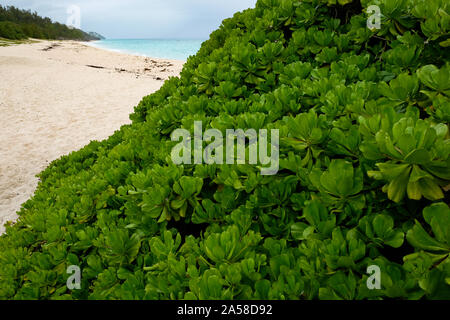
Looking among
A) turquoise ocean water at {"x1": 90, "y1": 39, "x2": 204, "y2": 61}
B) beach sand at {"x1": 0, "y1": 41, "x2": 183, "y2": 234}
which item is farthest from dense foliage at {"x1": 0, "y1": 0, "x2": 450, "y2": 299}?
turquoise ocean water at {"x1": 90, "y1": 39, "x2": 204, "y2": 61}

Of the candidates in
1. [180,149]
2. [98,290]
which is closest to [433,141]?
[180,149]

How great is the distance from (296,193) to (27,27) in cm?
6638

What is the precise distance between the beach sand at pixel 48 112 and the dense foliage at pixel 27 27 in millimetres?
32139

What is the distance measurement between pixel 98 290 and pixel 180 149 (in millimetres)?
804

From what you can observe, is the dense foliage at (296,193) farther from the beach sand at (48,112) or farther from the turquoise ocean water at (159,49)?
the turquoise ocean water at (159,49)

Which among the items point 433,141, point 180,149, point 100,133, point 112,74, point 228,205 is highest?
point 112,74

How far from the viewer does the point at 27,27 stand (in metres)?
51.3

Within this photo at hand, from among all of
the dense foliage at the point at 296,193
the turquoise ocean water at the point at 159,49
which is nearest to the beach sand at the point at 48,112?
the dense foliage at the point at 296,193

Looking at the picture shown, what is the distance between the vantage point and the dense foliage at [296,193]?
37.0 inches

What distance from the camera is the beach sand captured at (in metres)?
6.68

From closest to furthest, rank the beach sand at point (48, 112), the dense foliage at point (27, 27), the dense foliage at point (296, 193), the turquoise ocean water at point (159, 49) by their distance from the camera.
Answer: the dense foliage at point (296, 193) → the beach sand at point (48, 112) → the dense foliage at point (27, 27) → the turquoise ocean water at point (159, 49)

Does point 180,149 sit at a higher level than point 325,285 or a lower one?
higher

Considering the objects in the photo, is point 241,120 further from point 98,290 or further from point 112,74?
point 112,74
